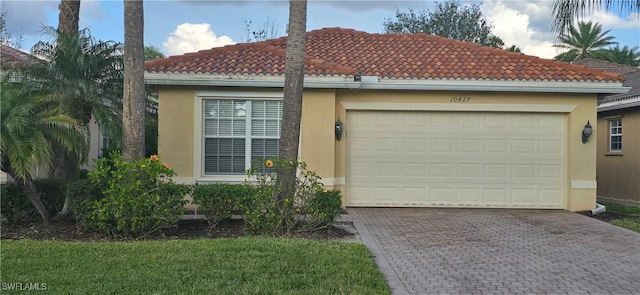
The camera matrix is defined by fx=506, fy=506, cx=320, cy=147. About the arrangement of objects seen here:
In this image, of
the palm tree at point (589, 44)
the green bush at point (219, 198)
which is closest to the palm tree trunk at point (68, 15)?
the green bush at point (219, 198)

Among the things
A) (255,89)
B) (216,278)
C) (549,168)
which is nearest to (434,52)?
(549,168)

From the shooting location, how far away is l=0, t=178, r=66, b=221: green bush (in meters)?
8.48

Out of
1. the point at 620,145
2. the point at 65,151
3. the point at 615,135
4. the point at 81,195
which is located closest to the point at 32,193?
the point at 81,195

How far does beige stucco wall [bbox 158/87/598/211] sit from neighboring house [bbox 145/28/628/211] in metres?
0.02

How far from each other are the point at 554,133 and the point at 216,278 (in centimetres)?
919

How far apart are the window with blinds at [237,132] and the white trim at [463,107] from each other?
6.14ft

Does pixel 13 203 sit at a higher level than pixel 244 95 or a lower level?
lower

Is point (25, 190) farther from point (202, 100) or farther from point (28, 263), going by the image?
point (202, 100)

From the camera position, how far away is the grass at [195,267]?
5195 mm

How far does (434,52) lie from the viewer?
13.0 metres

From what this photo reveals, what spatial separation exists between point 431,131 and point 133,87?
6617mm

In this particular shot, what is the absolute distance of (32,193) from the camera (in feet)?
26.5

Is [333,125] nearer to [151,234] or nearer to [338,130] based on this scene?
[338,130]

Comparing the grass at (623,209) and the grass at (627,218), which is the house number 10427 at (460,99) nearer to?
the grass at (627,218)
